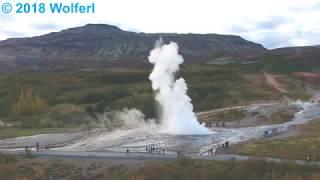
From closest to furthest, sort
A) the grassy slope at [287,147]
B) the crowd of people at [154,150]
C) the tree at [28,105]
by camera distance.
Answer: the grassy slope at [287,147]
the crowd of people at [154,150]
the tree at [28,105]

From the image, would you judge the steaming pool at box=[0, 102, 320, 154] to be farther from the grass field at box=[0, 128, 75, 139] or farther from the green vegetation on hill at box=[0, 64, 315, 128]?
the green vegetation on hill at box=[0, 64, 315, 128]

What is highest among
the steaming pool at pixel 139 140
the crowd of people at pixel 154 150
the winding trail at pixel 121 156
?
the steaming pool at pixel 139 140

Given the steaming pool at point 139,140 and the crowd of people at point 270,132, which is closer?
the steaming pool at point 139,140

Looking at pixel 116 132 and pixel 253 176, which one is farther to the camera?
pixel 116 132

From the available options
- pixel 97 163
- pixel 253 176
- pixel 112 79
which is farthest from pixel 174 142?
pixel 112 79

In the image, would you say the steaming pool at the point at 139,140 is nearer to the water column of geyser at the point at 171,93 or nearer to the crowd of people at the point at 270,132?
the crowd of people at the point at 270,132

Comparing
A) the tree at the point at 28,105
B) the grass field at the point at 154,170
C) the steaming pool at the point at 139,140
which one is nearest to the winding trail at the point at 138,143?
the steaming pool at the point at 139,140

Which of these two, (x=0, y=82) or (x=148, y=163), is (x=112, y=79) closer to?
(x=0, y=82)

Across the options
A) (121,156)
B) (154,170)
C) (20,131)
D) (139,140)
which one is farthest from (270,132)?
(154,170)

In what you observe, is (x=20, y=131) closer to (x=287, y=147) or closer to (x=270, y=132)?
(x=270, y=132)
